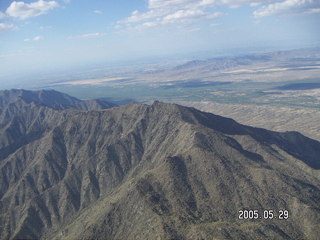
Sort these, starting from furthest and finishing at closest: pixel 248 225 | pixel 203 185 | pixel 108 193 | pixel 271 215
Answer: pixel 108 193, pixel 203 185, pixel 271 215, pixel 248 225

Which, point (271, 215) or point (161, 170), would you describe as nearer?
point (271, 215)

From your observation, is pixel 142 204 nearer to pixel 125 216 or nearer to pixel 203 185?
pixel 125 216

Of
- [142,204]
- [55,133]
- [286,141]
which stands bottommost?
[286,141]

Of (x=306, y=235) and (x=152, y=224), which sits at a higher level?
(x=152, y=224)

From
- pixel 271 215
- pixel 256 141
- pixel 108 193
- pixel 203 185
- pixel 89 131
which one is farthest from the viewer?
pixel 89 131

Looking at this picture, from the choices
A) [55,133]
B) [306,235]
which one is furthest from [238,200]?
[55,133]

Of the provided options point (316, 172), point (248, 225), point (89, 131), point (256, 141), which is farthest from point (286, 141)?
point (89, 131)

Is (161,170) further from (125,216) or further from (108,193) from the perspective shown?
(108,193)
